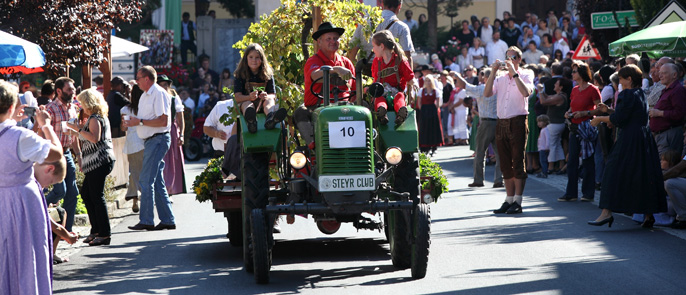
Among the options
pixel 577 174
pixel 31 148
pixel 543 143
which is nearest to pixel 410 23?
pixel 543 143

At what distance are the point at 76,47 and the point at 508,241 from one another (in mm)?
7539

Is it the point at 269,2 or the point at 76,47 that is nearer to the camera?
the point at 76,47

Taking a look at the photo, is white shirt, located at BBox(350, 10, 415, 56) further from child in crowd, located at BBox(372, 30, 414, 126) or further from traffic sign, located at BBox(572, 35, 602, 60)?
traffic sign, located at BBox(572, 35, 602, 60)

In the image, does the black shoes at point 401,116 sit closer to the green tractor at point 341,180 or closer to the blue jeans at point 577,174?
the green tractor at point 341,180

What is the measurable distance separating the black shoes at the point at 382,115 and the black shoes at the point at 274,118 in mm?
812

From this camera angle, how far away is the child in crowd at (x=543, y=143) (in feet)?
66.8

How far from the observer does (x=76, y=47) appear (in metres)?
16.5

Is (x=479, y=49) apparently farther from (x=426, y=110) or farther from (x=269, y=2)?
(x=426, y=110)

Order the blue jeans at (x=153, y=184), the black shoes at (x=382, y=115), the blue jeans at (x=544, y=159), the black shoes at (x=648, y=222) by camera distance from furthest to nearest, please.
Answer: the blue jeans at (x=544, y=159) → the blue jeans at (x=153, y=184) → the black shoes at (x=648, y=222) → the black shoes at (x=382, y=115)

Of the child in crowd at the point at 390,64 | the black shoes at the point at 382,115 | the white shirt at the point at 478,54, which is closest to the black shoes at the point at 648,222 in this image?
the child in crowd at the point at 390,64

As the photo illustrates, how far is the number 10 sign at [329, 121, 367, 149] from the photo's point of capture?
371 inches

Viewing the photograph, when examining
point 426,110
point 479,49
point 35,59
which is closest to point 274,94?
point 35,59

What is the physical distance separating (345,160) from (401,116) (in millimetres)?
960

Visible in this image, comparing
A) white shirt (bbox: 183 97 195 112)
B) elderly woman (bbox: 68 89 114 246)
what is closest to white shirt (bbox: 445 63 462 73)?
white shirt (bbox: 183 97 195 112)
